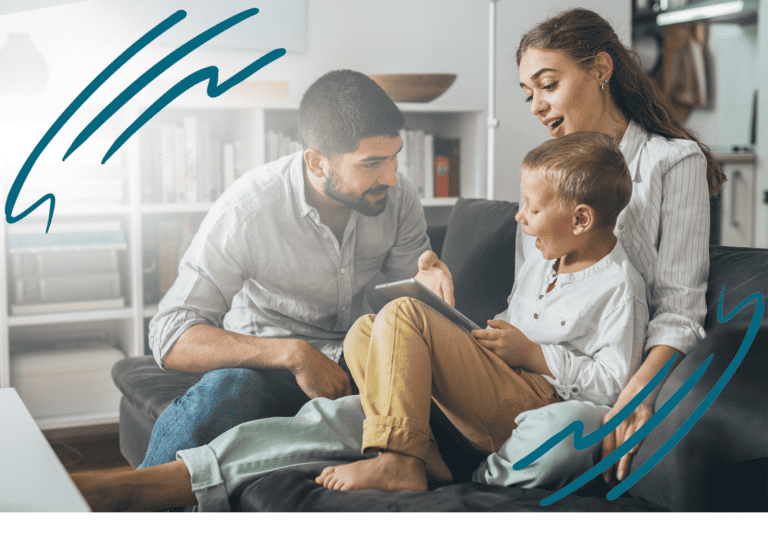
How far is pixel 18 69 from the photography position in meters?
1.08

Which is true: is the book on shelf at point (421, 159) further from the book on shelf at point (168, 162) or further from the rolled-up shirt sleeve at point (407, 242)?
the book on shelf at point (168, 162)

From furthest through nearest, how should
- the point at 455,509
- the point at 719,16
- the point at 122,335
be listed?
the point at 719,16
the point at 122,335
the point at 455,509

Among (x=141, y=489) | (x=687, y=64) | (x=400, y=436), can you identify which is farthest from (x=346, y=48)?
(x=687, y=64)

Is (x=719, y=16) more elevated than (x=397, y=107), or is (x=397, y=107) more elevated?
(x=719, y=16)

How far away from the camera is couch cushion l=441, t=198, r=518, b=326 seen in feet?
3.60

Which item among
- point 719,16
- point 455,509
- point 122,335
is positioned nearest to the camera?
point 455,509

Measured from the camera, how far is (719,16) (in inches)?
119

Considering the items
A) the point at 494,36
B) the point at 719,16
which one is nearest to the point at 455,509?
the point at 494,36

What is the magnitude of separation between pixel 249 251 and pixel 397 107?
33cm

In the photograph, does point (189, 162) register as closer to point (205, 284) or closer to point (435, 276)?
point (205, 284)

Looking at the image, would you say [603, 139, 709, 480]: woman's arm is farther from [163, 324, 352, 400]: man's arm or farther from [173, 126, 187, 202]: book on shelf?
[173, 126, 187, 202]: book on shelf

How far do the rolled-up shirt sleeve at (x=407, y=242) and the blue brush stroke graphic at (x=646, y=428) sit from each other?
35 cm
